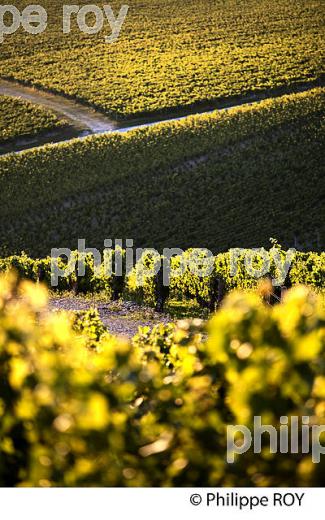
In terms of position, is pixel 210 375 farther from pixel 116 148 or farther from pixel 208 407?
pixel 116 148

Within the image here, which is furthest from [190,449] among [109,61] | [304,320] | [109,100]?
[109,61]

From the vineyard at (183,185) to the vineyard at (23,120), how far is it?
709 cm

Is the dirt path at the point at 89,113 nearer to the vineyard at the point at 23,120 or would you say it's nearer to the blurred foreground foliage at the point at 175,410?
the vineyard at the point at 23,120

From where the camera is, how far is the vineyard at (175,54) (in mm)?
75000

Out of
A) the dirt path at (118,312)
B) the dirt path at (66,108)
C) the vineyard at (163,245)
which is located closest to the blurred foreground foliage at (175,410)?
the vineyard at (163,245)

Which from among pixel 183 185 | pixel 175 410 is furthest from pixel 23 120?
pixel 175 410

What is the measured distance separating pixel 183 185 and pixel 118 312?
3116 centimetres

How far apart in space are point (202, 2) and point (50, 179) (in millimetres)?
56492

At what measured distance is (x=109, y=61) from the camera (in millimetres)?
86250

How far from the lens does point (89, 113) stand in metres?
71.9

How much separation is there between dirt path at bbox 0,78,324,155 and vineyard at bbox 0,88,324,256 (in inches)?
180

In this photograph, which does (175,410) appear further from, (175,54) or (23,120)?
(175,54)

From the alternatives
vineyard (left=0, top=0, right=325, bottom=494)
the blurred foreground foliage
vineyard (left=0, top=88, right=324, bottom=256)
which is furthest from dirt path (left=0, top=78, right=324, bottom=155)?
the blurred foreground foliage

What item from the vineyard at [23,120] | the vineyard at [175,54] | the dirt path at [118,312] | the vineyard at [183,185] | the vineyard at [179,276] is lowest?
the dirt path at [118,312]
